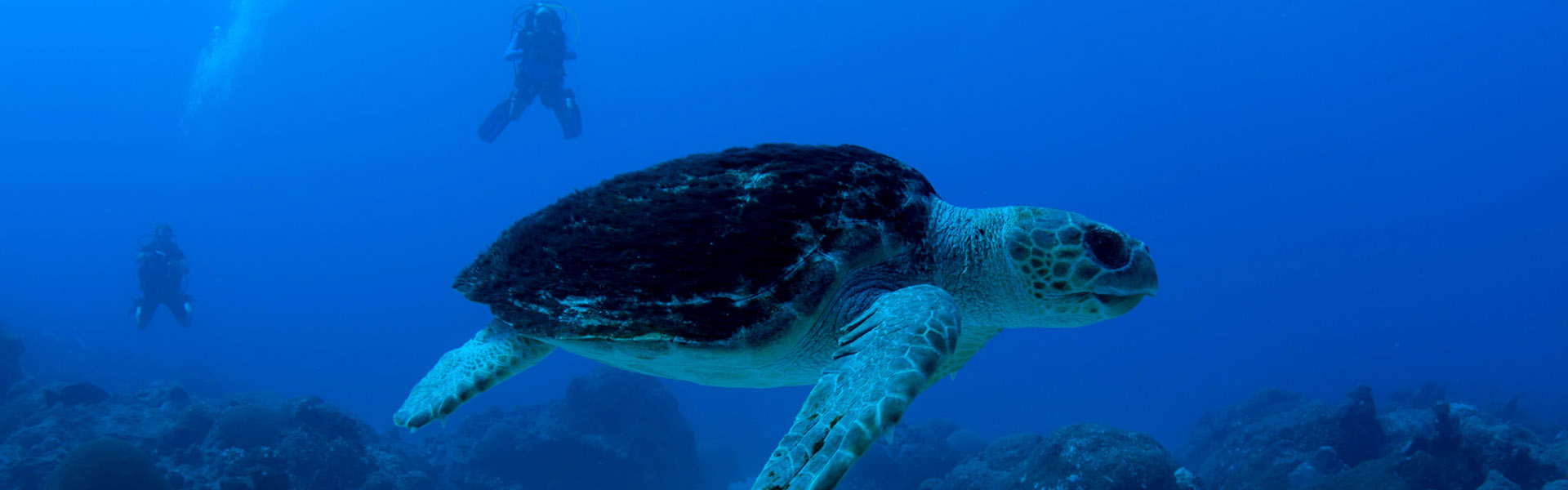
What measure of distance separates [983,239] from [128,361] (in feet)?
162

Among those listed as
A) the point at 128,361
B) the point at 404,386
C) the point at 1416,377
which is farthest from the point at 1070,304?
the point at 1416,377

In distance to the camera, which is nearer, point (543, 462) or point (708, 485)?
point (543, 462)

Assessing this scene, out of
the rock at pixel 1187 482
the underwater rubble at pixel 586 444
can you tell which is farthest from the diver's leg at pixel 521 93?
the rock at pixel 1187 482

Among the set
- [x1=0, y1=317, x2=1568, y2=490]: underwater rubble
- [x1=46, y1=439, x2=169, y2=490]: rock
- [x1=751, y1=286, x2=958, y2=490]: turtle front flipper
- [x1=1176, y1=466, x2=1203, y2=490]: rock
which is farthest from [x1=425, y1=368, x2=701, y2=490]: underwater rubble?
[x1=751, y1=286, x2=958, y2=490]: turtle front flipper

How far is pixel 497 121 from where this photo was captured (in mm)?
16891

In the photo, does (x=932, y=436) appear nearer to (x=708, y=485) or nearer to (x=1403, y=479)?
(x=708, y=485)

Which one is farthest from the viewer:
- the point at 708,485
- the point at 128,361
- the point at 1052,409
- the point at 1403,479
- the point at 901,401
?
the point at 1052,409

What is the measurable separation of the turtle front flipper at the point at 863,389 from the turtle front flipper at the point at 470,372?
1.73 m

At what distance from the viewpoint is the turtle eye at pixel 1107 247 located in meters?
2.81

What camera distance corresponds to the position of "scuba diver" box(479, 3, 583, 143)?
51.1 ft

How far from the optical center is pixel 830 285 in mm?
2510

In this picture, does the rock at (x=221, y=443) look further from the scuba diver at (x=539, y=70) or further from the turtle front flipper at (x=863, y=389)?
the turtle front flipper at (x=863, y=389)

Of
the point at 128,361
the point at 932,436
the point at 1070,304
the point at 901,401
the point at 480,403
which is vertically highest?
the point at 128,361

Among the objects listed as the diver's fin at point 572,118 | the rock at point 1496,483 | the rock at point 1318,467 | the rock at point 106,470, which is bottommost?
the rock at point 1496,483
